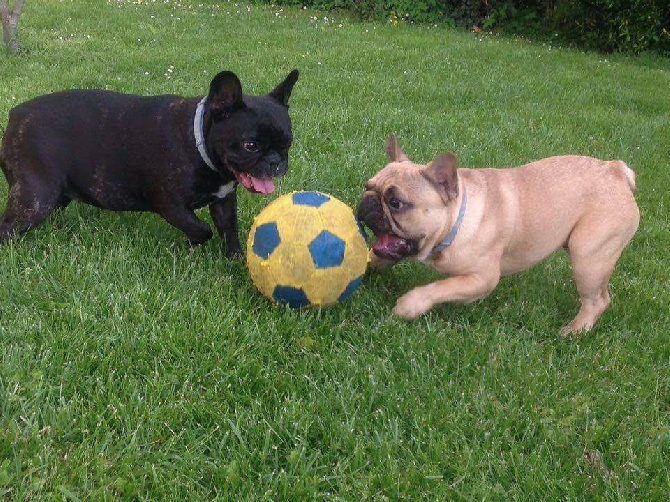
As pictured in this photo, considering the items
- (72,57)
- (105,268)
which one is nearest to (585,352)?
(105,268)

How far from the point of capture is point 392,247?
3.88 meters

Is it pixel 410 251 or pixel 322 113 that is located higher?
pixel 410 251

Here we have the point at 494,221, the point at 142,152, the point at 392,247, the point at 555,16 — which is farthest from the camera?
the point at 555,16

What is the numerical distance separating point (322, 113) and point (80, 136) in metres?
3.45

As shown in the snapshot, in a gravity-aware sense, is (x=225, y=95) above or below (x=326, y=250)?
above

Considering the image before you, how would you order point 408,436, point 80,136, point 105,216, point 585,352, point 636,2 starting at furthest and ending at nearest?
point 636,2, point 105,216, point 80,136, point 585,352, point 408,436

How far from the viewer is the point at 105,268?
400cm

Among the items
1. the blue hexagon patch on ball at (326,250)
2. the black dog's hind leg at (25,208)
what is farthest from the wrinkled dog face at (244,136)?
the black dog's hind leg at (25,208)

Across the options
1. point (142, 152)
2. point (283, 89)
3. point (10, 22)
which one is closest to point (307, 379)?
point (142, 152)

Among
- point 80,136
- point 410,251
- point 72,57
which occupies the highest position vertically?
point 80,136

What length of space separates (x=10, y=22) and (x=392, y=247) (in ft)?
23.2

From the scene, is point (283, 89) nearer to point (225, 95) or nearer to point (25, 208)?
point (225, 95)

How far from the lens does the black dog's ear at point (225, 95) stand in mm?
3863

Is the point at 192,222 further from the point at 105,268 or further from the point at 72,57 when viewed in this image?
the point at 72,57
